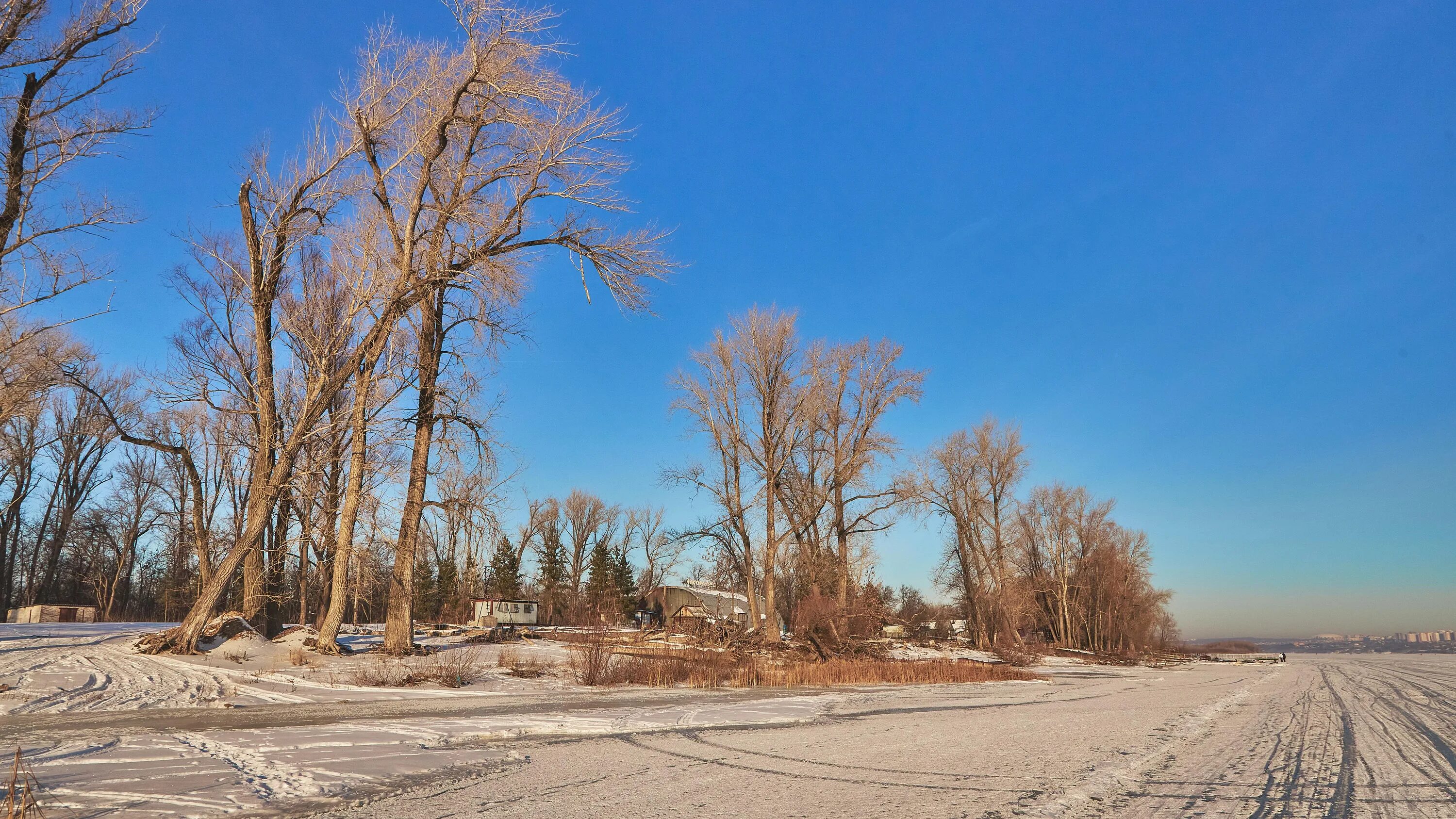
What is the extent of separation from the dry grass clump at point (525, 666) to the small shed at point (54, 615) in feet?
71.5

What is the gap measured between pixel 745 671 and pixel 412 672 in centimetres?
712

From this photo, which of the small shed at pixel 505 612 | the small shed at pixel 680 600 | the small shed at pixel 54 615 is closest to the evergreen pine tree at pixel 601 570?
the small shed at pixel 680 600

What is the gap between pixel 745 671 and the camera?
1681 cm

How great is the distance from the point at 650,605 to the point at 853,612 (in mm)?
46281

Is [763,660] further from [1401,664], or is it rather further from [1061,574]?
[1061,574]

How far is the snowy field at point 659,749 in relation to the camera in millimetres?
5012

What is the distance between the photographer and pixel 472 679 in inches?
539

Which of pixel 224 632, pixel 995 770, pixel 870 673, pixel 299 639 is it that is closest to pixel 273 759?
pixel 995 770

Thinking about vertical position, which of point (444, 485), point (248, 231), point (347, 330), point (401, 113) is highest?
point (401, 113)

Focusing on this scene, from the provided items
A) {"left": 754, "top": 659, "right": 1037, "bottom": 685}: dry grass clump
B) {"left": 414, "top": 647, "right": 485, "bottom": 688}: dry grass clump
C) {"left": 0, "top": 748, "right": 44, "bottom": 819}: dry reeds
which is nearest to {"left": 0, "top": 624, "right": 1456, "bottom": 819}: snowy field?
{"left": 0, "top": 748, "right": 44, "bottom": 819}: dry reeds

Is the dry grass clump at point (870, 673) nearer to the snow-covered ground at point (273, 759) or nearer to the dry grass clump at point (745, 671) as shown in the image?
the dry grass clump at point (745, 671)

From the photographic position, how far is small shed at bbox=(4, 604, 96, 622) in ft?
89.1

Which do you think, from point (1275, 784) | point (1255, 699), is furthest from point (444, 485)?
point (1255, 699)

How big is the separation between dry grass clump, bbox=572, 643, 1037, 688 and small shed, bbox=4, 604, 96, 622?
920 inches
